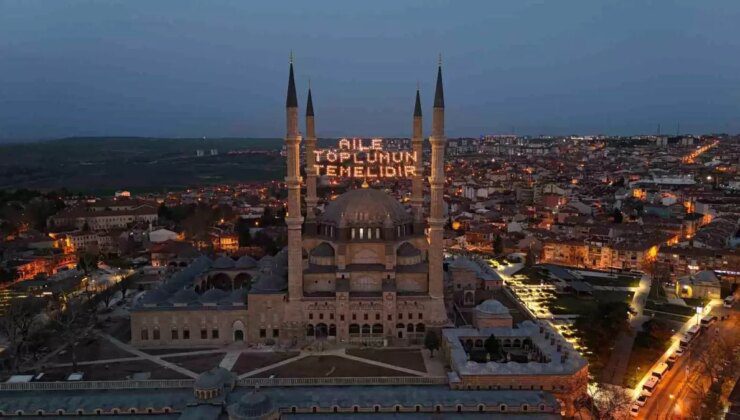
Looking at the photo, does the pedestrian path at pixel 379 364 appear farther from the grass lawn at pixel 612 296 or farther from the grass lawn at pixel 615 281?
the grass lawn at pixel 615 281

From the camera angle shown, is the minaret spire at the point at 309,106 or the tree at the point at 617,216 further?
the tree at the point at 617,216

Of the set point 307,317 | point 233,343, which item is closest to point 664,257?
point 307,317

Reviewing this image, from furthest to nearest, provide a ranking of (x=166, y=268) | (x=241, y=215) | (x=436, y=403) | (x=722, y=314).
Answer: (x=241, y=215) < (x=166, y=268) < (x=722, y=314) < (x=436, y=403)

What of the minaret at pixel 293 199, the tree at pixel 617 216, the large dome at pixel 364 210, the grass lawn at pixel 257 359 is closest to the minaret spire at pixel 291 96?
the minaret at pixel 293 199

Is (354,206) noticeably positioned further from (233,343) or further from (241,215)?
(241,215)

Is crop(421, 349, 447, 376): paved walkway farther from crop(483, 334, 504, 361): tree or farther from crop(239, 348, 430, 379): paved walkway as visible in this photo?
crop(483, 334, 504, 361): tree
